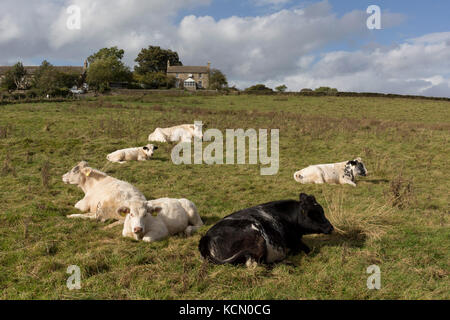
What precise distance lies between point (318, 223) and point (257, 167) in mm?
8670

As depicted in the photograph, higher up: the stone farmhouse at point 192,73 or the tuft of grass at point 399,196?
Answer: the stone farmhouse at point 192,73

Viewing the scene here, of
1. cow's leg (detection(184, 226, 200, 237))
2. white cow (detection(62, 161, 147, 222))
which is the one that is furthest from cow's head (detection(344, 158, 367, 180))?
white cow (detection(62, 161, 147, 222))

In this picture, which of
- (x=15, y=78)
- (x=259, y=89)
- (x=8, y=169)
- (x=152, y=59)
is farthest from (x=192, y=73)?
(x=8, y=169)

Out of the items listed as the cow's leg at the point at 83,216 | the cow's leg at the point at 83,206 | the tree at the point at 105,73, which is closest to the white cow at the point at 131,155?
the cow's leg at the point at 83,206

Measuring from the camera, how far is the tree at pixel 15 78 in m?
79.5

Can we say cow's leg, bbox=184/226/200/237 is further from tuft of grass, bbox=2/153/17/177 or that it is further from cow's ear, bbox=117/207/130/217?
tuft of grass, bbox=2/153/17/177

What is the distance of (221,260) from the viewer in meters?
5.45

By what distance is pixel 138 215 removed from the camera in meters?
6.66

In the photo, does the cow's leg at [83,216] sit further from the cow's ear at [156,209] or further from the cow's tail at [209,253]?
the cow's tail at [209,253]

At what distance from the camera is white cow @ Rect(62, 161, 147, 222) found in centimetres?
800

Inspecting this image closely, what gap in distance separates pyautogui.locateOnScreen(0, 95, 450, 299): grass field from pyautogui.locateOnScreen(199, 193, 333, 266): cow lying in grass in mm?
240

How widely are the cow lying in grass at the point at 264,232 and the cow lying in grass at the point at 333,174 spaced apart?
5966mm

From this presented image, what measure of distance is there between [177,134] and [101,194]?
11.4m
